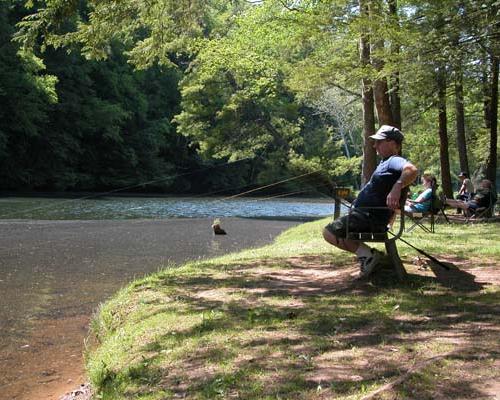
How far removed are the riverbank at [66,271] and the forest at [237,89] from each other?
2.28 m

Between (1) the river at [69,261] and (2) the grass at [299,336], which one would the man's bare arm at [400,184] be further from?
(1) the river at [69,261]

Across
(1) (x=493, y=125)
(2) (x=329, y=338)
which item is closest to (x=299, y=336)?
(2) (x=329, y=338)

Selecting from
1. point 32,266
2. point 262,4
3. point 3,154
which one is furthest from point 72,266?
point 3,154

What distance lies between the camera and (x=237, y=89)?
4188 centimetres

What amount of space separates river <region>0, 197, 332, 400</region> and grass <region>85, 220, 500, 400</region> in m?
0.47

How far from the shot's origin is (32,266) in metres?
11.8

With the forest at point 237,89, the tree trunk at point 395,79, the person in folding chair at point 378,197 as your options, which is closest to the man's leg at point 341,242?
the person in folding chair at point 378,197

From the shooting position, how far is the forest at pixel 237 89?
926cm

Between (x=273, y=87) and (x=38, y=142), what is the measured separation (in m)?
20.3

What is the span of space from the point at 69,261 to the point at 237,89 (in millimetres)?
30720

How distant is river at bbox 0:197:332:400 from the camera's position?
5.77 meters

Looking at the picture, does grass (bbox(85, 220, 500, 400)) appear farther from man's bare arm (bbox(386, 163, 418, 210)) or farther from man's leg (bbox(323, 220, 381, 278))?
man's bare arm (bbox(386, 163, 418, 210))

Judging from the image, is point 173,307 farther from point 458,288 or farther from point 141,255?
point 141,255

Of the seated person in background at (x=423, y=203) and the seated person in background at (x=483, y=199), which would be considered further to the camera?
the seated person in background at (x=483, y=199)
